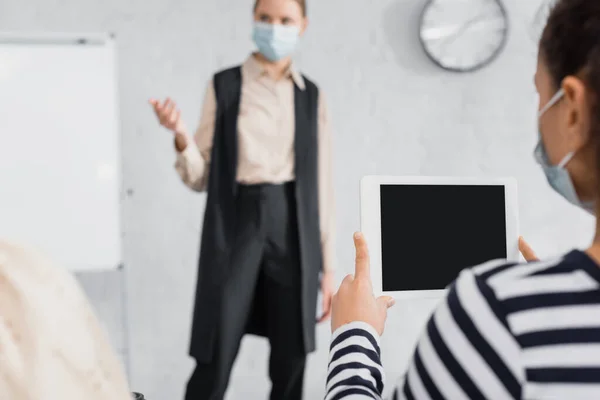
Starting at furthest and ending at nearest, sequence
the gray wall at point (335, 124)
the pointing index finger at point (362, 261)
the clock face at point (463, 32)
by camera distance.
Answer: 1. the clock face at point (463, 32)
2. the gray wall at point (335, 124)
3. the pointing index finger at point (362, 261)

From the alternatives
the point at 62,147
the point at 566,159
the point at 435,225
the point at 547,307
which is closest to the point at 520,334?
the point at 547,307

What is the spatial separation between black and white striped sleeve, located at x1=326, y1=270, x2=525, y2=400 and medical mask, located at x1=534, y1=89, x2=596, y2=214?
14cm

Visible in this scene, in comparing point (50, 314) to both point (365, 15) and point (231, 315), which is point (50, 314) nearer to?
point (231, 315)

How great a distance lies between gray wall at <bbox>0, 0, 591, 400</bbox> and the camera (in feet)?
6.54

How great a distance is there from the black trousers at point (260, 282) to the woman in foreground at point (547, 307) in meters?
1.32

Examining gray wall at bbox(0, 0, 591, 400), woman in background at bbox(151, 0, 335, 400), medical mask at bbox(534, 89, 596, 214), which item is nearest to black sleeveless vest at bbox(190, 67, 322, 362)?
woman in background at bbox(151, 0, 335, 400)

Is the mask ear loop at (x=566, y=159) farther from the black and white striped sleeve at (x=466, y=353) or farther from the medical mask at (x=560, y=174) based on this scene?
the black and white striped sleeve at (x=466, y=353)

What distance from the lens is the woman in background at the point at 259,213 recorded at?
178 centimetres

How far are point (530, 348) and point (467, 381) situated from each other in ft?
0.16

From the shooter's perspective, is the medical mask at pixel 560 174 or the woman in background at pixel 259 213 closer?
the medical mask at pixel 560 174

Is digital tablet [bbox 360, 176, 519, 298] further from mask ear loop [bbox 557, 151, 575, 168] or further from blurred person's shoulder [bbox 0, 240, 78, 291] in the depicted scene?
blurred person's shoulder [bbox 0, 240, 78, 291]

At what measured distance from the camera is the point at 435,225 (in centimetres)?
98

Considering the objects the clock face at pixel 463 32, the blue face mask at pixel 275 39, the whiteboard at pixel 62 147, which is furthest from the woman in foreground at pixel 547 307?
the clock face at pixel 463 32

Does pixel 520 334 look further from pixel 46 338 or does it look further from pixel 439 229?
pixel 439 229
